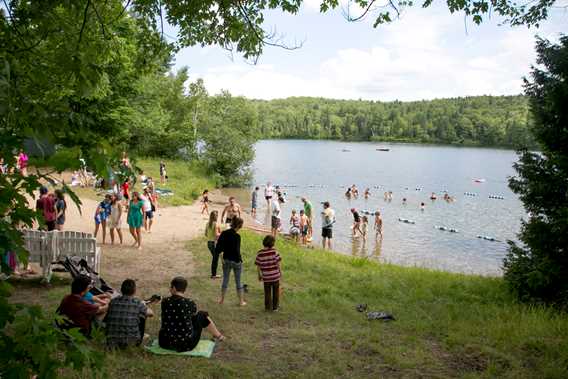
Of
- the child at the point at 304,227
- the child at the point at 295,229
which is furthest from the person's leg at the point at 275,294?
the child at the point at 304,227

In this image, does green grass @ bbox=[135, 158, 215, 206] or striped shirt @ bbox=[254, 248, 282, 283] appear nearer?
striped shirt @ bbox=[254, 248, 282, 283]

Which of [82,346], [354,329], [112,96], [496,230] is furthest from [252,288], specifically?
[496,230]

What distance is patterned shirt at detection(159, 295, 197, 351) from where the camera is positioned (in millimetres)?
6145

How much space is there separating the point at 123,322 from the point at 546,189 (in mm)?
8689

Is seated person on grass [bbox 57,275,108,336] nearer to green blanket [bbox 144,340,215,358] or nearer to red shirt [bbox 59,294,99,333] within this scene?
red shirt [bbox 59,294,99,333]

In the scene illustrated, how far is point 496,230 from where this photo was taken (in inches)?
1134

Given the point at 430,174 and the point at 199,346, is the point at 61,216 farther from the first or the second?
the point at 430,174

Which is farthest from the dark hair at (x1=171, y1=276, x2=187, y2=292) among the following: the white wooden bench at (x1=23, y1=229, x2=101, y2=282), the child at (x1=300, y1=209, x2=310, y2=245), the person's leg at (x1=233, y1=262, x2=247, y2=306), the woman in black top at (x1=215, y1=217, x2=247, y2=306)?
the child at (x1=300, y1=209, x2=310, y2=245)

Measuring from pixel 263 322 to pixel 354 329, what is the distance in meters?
1.45

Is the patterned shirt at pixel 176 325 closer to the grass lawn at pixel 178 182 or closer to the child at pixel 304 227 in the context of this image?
the child at pixel 304 227

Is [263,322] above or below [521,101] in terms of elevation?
below

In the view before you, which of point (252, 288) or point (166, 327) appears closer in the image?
point (166, 327)

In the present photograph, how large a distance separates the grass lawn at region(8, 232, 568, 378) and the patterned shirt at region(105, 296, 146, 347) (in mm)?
172

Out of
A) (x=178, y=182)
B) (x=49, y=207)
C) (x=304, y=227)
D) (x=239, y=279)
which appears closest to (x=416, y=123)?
(x=178, y=182)
